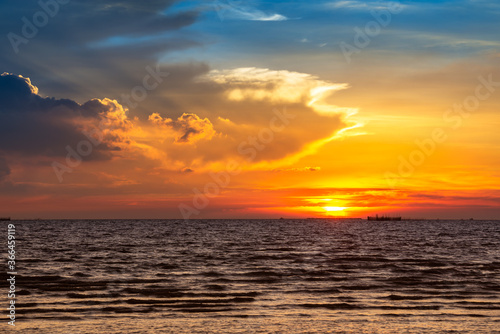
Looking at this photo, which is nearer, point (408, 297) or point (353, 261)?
point (408, 297)

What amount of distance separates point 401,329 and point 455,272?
88.2 ft

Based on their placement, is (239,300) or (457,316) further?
(239,300)

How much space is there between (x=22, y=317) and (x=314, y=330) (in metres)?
14.4

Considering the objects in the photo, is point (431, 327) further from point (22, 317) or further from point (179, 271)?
point (179, 271)

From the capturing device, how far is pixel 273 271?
148 ft

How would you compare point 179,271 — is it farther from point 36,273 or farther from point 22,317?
point 22,317

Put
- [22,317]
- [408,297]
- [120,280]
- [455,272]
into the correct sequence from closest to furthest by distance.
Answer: [22,317] → [408,297] → [120,280] → [455,272]

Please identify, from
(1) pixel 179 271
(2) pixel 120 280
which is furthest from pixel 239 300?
(1) pixel 179 271

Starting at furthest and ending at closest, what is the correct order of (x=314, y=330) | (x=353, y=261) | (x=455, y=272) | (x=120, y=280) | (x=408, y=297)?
(x=353, y=261) → (x=455, y=272) → (x=120, y=280) → (x=408, y=297) → (x=314, y=330)

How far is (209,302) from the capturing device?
28938 millimetres

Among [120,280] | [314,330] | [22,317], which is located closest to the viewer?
[314,330]

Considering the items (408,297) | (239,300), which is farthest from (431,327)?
(239,300)

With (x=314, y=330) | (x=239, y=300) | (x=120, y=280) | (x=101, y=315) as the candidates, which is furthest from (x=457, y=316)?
(x=120, y=280)

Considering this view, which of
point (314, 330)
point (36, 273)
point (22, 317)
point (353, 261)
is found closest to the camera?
point (314, 330)
